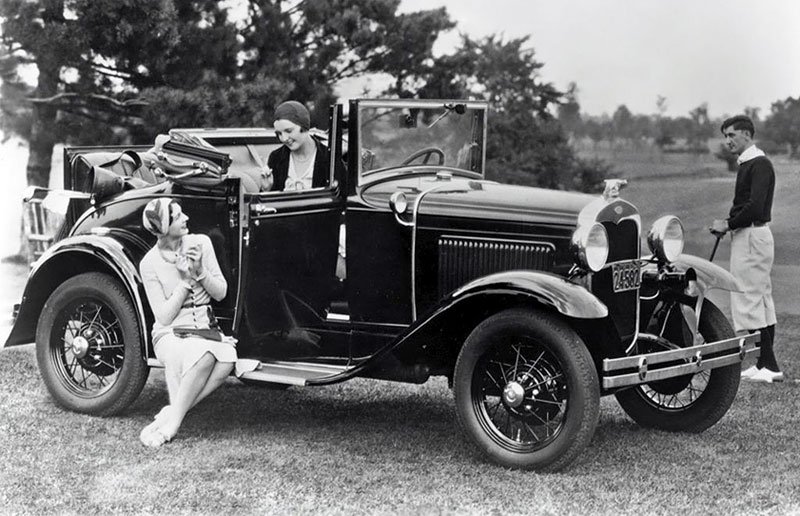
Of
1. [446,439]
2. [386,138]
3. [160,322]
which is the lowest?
[446,439]

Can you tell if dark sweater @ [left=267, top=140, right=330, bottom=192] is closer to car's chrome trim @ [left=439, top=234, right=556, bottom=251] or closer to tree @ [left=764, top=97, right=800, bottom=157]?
car's chrome trim @ [left=439, top=234, right=556, bottom=251]

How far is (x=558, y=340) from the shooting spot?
4.13 metres

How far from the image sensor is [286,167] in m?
5.18

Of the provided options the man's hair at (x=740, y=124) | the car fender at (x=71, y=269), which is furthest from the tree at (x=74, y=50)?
the man's hair at (x=740, y=124)

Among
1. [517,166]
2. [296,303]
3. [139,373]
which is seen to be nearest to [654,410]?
[296,303]

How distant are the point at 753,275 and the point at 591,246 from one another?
2.58m

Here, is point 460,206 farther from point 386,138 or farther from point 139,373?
point 139,373

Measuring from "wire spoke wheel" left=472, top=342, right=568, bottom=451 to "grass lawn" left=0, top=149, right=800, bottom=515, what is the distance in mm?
203

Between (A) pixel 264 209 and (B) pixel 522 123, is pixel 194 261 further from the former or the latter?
(B) pixel 522 123

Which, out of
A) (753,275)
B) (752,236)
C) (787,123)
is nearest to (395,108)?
(752,236)

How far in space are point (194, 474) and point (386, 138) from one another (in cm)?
196

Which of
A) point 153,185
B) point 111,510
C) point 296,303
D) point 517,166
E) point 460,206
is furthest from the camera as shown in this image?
point 517,166

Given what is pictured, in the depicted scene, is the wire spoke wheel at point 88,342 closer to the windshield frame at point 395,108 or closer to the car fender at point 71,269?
the car fender at point 71,269

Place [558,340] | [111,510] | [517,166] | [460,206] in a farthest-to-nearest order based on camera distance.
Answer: [517,166], [460,206], [558,340], [111,510]
